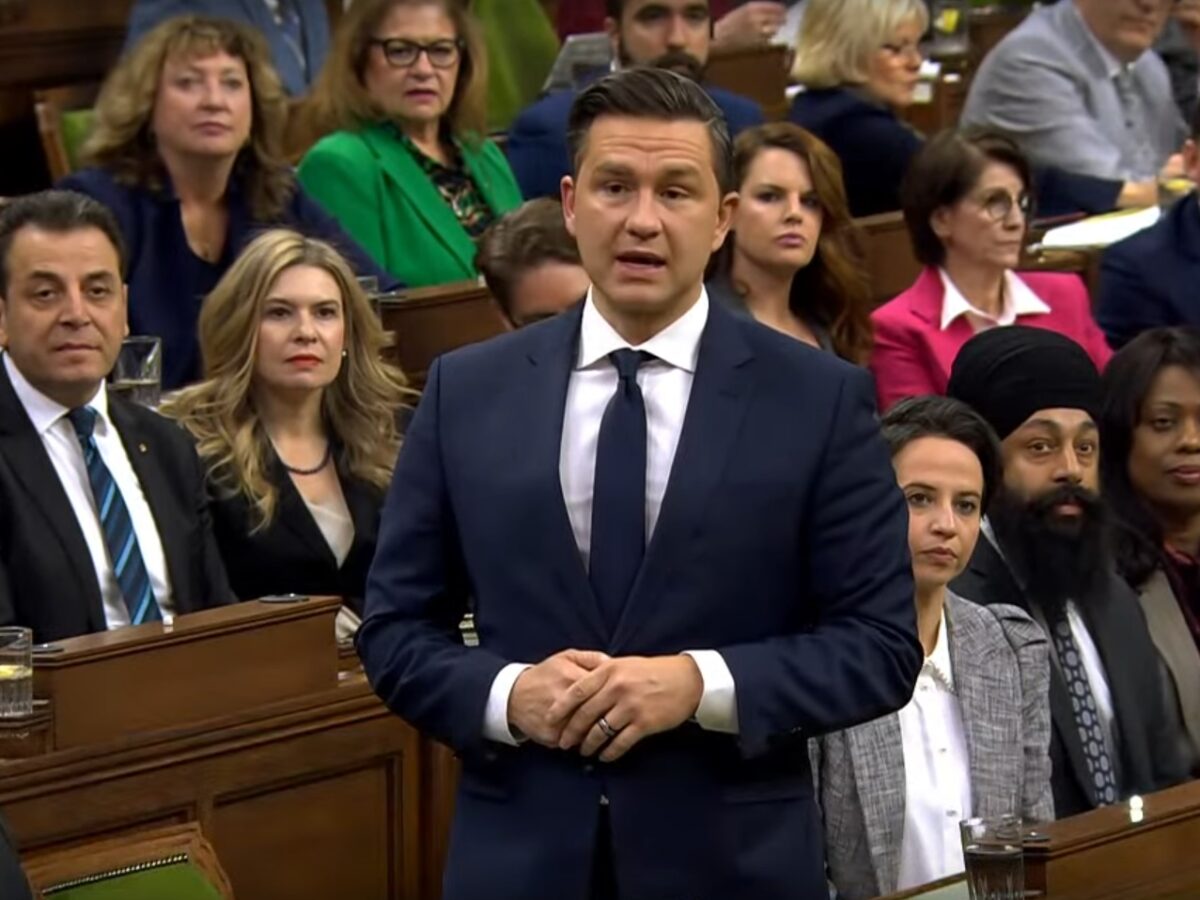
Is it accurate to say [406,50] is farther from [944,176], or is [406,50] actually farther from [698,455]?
[698,455]

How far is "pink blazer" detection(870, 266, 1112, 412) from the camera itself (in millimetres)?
5285

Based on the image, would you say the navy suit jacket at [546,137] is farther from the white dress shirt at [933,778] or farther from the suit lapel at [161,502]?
the white dress shirt at [933,778]

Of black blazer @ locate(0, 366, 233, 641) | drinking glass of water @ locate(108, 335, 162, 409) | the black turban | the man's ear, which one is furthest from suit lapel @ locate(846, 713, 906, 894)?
drinking glass of water @ locate(108, 335, 162, 409)

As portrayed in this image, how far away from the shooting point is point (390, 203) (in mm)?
5688

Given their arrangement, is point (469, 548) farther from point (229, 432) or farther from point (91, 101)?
point (91, 101)

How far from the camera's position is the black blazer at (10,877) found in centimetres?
238

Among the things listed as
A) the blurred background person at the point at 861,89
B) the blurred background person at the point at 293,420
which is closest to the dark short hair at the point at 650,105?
the blurred background person at the point at 293,420

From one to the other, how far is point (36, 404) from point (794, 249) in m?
1.65

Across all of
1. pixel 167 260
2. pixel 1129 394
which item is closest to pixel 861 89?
pixel 167 260

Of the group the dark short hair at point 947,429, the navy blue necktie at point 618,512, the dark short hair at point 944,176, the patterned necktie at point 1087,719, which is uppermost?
the dark short hair at point 944,176

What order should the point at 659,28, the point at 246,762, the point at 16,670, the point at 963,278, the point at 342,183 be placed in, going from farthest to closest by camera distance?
the point at 659,28, the point at 342,183, the point at 963,278, the point at 246,762, the point at 16,670

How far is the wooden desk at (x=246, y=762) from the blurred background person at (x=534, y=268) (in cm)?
112

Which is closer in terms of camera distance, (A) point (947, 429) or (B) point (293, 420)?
(A) point (947, 429)

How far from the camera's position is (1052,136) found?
6.99m
